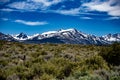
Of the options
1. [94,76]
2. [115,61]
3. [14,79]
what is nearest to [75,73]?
[94,76]

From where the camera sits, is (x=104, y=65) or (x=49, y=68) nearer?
(x=49, y=68)

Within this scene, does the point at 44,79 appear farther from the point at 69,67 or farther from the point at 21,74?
the point at 69,67

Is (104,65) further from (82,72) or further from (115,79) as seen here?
(115,79)

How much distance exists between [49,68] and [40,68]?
1.63 feet

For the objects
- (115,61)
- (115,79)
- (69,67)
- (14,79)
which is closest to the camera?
(115,79)

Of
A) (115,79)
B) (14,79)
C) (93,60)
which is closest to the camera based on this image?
(115,79)

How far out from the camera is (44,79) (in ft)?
35.7

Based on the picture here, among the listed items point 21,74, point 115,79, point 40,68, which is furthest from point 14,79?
point 115,79

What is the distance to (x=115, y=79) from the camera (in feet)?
34.8

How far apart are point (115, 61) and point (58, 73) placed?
5.32 m

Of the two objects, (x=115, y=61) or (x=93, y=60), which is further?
(x=115, y=61)

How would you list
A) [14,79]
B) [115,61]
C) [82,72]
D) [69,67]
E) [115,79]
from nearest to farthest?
[115,79] < [14,79] < [82,72] < [69,67] < [115,61]

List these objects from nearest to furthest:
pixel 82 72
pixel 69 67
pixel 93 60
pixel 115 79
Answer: pixel 115 79
pixel 82 72
pixel 69 67
pixel 93 60

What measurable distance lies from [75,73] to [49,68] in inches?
61.2
